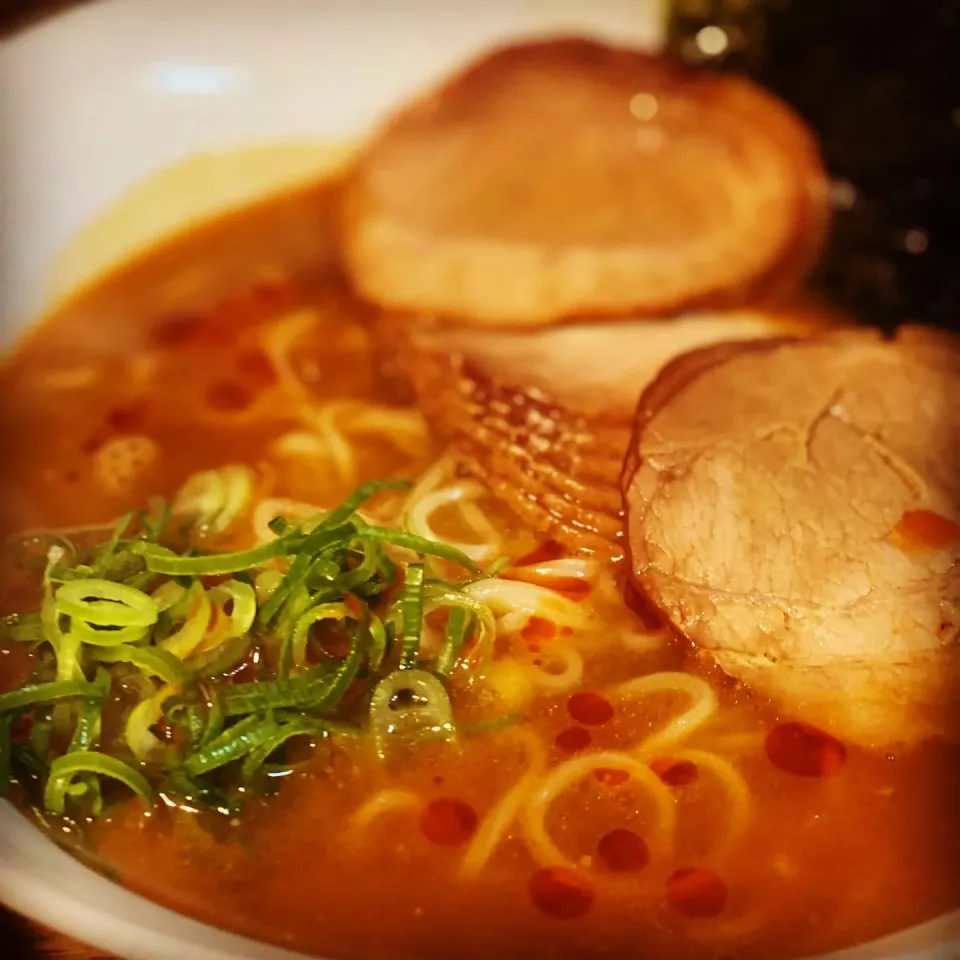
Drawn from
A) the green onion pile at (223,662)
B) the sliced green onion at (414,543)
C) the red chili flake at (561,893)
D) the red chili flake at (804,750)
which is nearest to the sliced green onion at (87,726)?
the green onion pile at (223,662)

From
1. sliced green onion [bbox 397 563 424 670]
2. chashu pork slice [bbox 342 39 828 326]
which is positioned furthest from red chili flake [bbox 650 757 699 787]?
chashu pork slice [bbox 342 39 828 326]

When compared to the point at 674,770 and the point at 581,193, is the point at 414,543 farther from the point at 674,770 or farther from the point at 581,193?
the point at 581,193

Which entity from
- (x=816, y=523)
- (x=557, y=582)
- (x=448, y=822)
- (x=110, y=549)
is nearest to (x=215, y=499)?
(x=110, y=549)

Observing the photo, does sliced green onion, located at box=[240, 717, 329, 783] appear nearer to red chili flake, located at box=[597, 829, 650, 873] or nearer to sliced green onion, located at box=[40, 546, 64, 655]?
sliced green onion, located at box=[40, 546, 64, 655]

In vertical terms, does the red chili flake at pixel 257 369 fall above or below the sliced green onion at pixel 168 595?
above

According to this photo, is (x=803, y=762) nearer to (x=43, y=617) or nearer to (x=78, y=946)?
(x=78, y=946)

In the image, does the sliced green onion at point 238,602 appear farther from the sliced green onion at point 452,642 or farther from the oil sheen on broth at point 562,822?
the sliced green onion at point 452,642

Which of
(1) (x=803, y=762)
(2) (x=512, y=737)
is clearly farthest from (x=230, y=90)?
(1) (x=803, y=762)
